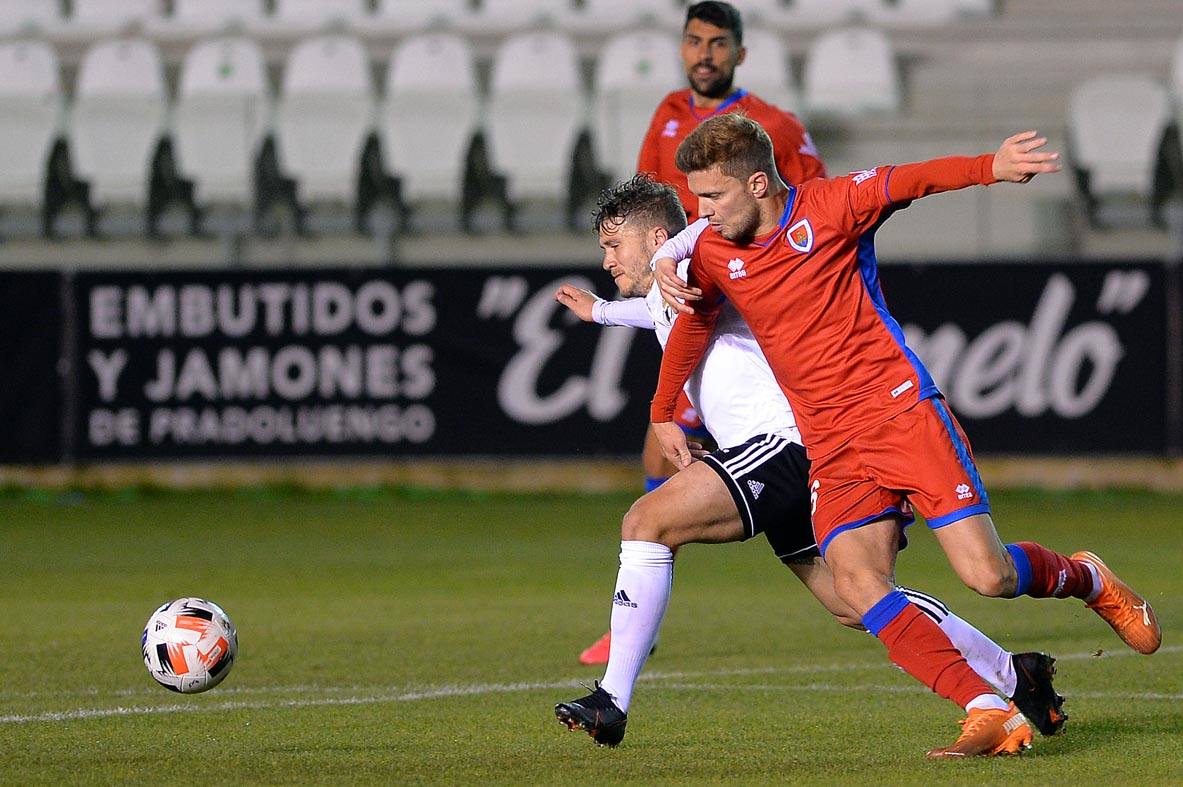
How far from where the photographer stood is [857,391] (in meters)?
5.31

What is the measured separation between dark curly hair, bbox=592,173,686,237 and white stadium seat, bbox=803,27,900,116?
10.8m

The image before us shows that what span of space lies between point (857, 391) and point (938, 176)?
680mm

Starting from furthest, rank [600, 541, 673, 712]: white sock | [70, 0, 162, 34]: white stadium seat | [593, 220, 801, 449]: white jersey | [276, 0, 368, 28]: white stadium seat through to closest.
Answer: [70, 0, 162, 34]: white stadium seat → [276, 0, 368, 28]: white stadium seat → [593, 220, 801, 449]: white jersey → [600, 541, 673, 712]: white sock

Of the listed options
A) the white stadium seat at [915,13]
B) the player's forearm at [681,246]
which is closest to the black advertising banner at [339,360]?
the white stadium seat at [915,13]

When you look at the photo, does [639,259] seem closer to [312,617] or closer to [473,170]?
[312,617]

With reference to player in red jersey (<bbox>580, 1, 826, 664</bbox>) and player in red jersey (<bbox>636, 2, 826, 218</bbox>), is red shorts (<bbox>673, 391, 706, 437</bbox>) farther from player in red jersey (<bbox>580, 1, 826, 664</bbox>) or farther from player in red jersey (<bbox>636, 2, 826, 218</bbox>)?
player in red jersey (<bbox>636, 2, 826, 218</bbox>)

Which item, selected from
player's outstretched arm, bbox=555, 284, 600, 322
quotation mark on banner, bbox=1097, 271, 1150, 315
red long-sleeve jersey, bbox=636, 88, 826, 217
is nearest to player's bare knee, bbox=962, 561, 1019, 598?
player's outstretched arm, bbox=555, 284, 600, 322

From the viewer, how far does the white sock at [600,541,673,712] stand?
556cm

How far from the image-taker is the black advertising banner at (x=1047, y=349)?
46.0ft

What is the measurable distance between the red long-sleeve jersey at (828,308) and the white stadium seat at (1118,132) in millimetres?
10286

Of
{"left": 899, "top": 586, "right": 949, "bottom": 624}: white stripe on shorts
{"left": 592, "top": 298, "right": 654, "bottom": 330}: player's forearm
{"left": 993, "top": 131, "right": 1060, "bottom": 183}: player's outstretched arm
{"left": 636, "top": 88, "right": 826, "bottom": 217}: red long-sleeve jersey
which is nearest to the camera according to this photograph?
{"left": 993, "top": 131, "right": 1060, "bottom": 183}: player's outstretched arm

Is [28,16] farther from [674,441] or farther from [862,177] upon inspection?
[862,177]

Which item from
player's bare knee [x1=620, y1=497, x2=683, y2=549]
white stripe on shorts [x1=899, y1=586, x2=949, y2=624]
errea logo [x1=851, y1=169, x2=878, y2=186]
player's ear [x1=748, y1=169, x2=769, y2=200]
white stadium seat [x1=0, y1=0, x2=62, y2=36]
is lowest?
white stripe on shorts [x1=899, y1=586, x2=949, y2=624]

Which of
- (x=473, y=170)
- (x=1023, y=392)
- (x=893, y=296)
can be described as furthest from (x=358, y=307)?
(x=1023, y=392)
